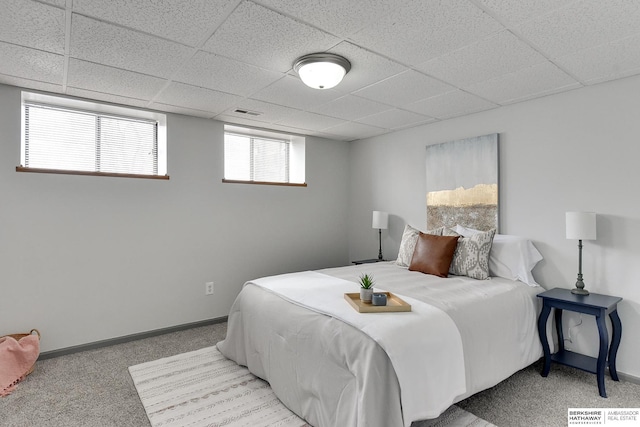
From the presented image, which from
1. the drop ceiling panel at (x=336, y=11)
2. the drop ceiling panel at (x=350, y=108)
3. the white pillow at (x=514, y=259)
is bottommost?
the white pillow at (x=514, y=259)

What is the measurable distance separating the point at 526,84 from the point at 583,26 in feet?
2.91

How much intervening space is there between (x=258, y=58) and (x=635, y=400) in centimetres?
338

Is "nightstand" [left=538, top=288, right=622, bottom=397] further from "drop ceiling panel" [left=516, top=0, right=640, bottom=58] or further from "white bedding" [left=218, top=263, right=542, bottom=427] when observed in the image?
"drop ceiling panel" [left=516, top=0, right=640, bottom=58]

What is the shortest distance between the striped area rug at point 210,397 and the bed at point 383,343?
10 cm

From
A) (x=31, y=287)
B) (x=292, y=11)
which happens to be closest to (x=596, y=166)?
(x=292, y=11)

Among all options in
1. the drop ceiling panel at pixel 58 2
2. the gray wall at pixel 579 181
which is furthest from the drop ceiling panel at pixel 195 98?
the gray wall at pixel 579 181

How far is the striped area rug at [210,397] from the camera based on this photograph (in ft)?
6.75

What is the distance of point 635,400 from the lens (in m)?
2.29

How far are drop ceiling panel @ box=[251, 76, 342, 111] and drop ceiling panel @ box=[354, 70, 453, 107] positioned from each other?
30 cm

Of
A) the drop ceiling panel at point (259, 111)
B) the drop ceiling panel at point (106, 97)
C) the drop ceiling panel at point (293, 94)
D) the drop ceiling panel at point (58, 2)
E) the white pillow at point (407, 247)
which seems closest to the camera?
the drop ceiling panel at point (58, 2)

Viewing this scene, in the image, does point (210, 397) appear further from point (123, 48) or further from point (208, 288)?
point (123, 48)

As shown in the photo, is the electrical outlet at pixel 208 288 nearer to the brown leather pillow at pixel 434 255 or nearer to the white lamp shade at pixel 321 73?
the brown leather pillow at pixel 434 255

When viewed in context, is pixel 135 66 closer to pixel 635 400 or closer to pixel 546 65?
pixel 546 65

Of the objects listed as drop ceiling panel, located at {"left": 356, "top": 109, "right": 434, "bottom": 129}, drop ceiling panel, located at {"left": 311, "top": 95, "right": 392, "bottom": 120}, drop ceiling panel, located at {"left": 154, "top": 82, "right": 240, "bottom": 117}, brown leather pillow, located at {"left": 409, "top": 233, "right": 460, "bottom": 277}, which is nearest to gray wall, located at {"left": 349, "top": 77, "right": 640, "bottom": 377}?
drop ceiling panel, located at {"left": 356, "top": 109, "right": 434, "bottom": 129}
